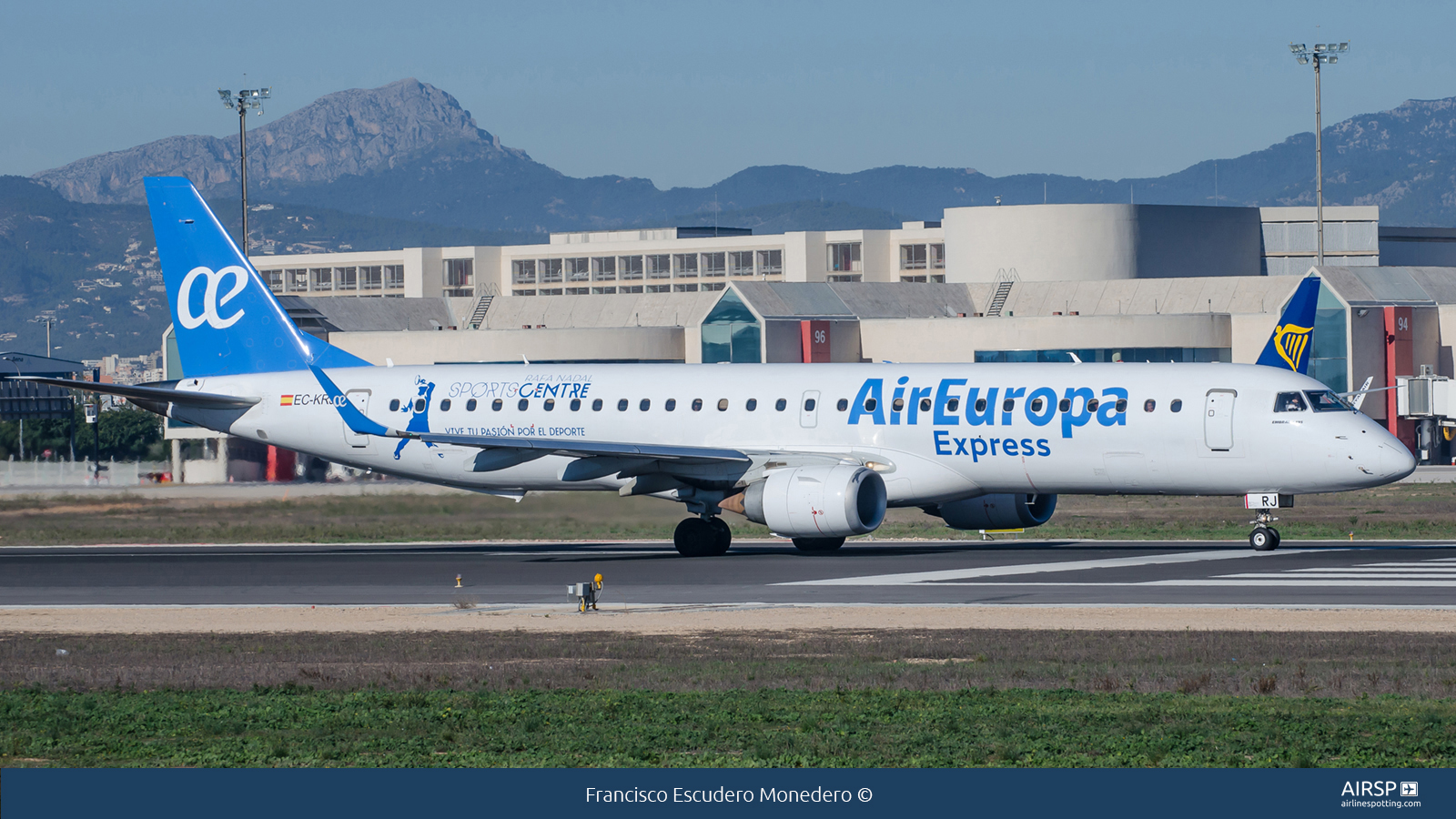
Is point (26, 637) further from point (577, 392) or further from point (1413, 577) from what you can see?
point (1413, 577)

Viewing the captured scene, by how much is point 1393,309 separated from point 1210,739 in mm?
82312

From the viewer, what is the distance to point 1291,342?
72.6 metres

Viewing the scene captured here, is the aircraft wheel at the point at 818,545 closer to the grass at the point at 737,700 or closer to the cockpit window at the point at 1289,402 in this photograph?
the cockpit window at the point at 1289,402

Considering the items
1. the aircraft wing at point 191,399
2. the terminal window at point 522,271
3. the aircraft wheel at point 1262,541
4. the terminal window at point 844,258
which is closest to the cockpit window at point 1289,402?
the aircraft wheel at point 1262,541

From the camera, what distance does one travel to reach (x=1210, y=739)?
1495cm

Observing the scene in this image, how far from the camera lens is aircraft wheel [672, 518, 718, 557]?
3953 centimetres

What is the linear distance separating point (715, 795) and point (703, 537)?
1105 inches

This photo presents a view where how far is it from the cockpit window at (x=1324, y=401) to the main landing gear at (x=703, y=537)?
12.5 metres

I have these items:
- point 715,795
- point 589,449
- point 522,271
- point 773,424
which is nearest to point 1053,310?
point 773,424

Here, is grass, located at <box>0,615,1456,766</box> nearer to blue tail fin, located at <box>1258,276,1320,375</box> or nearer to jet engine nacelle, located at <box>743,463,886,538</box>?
jet engine nacelle, located at <box>743,463,886,538</box>

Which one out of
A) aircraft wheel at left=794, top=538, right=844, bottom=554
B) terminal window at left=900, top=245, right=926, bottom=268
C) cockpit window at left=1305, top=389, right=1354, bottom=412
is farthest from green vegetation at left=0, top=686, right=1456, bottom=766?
terminal window at left=900, top=245, right=926, bottom=268

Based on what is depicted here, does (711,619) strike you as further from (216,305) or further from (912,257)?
(912,257)

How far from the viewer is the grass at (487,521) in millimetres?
41562

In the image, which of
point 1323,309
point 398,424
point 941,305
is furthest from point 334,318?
point 398,424
